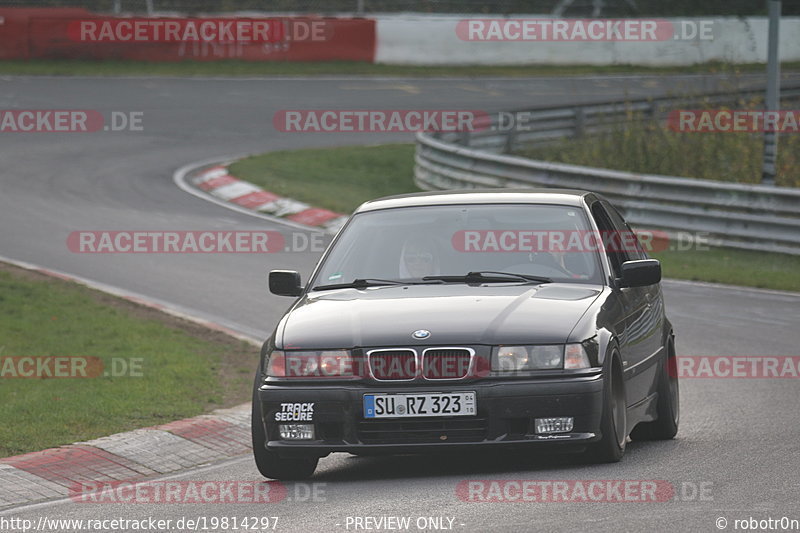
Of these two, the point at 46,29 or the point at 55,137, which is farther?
the point at 46,29

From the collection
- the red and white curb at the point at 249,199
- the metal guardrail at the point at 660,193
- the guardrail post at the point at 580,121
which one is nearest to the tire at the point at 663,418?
the metal guardrail at the point at 660,193

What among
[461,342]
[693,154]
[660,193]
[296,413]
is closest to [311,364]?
[296,413]

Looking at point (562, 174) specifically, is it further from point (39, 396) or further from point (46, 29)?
point (46, 29)

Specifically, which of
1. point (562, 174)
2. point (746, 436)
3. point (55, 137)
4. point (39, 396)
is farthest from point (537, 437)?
point (55, 137)

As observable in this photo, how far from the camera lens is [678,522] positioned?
20.4ft

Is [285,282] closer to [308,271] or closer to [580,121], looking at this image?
[308,271]

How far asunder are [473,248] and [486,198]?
46 cm

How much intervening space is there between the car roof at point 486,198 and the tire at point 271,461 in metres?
1.66

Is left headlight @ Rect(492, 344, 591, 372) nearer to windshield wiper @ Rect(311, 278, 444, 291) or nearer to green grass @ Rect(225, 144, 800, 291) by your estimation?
windshield wiper @ Rect(311, 278, 444, 291)

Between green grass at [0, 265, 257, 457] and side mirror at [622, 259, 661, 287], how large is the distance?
347cm

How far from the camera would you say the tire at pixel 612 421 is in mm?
7414

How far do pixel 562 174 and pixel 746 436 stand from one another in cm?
1285

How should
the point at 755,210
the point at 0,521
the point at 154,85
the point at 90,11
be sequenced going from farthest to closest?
the point at 90,11 < the point at 154,85 < the point at 755,210 < the point at 0,521

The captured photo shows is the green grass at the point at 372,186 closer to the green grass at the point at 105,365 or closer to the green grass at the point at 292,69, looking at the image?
the green grass at the point at 105,365
